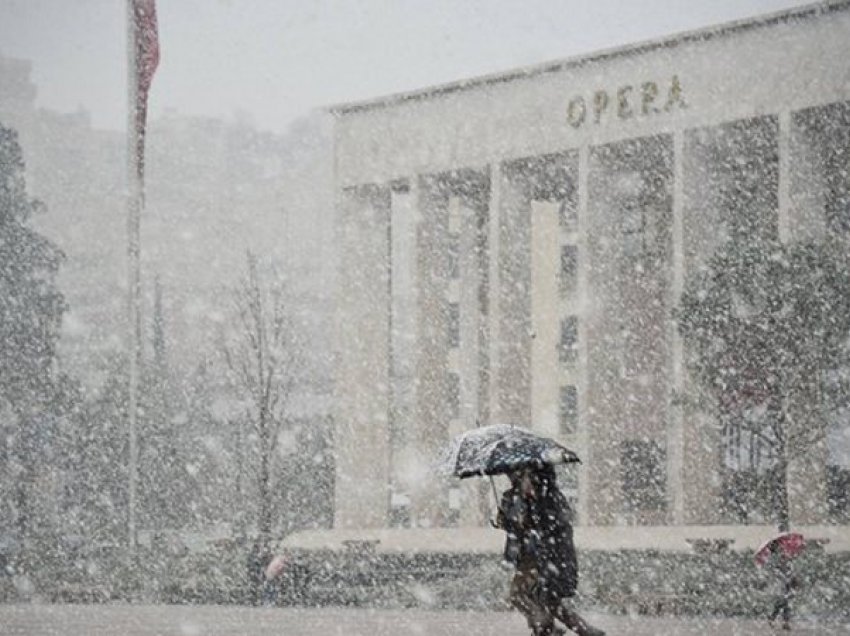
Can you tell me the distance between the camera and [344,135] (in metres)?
48.9

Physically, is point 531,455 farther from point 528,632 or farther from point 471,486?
A: point 471,486

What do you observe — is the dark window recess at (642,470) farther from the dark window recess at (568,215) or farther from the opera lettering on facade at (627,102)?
the opera lettering on facade at (627,102)

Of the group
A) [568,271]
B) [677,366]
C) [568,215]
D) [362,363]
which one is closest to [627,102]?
[677,366]

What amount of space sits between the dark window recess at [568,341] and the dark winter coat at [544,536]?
129 ft

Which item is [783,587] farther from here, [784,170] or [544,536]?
[784,170]

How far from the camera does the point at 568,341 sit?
2019 inches

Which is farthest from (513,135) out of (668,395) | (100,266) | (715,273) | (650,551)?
(100,266)

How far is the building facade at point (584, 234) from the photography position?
3894cm

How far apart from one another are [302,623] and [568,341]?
33.5 meters

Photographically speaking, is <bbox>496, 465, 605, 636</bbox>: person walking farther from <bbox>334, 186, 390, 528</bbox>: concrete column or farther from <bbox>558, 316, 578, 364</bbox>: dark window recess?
<bbox>558, 316, 578, 364</bbox>: dark window recess

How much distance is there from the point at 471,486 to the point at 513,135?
29.2ft

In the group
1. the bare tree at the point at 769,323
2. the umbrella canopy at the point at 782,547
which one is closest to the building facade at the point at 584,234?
the bare tree at the point at 769,323

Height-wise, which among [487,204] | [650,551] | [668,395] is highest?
[487,204]

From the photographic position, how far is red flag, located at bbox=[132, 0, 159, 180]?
2689 centimetres
